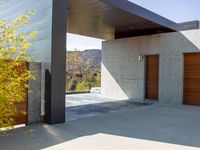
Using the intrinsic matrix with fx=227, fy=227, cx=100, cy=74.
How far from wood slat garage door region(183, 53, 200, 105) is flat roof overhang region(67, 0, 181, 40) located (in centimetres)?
206

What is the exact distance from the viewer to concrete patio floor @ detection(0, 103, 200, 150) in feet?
14.0

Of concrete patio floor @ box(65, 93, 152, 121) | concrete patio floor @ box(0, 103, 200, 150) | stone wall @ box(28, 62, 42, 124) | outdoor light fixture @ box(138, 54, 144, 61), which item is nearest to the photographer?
concrete patio floor @ box(0, 103, 200, 150)

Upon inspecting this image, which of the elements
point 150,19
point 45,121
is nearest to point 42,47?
point 45,121

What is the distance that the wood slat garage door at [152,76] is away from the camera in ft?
36.7

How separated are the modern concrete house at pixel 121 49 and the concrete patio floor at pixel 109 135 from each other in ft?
2.69

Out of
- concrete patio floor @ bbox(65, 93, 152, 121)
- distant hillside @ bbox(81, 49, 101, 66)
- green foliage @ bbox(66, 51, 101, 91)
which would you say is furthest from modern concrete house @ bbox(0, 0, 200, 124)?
distant hillside @ bbox(81, 49, 101, 66)

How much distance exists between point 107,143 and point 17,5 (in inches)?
215

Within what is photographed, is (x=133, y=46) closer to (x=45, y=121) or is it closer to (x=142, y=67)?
(x=142, y=67)

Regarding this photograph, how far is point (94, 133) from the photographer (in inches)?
203

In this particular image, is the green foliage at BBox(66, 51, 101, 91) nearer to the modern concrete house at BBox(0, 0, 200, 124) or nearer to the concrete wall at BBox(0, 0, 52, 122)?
the modern concrete house at BBox(0, 0, 200, 124)

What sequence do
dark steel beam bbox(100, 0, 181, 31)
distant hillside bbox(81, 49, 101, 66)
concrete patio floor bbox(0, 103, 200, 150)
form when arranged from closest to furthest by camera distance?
concrete patio floor bbox(0, 103, 200, 150) < dark steel beam bbox(100, 0, 181, 31) < distant hillside bbox(81, 49, 101, 66)

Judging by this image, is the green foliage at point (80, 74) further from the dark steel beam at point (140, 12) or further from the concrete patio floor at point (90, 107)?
the dark steel beam at point (140, 12)

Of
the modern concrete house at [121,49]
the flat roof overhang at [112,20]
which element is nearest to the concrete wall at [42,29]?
the modern concrete house at [121,49]

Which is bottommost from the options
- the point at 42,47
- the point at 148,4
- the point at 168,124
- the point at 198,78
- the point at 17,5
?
the point at 168,124
